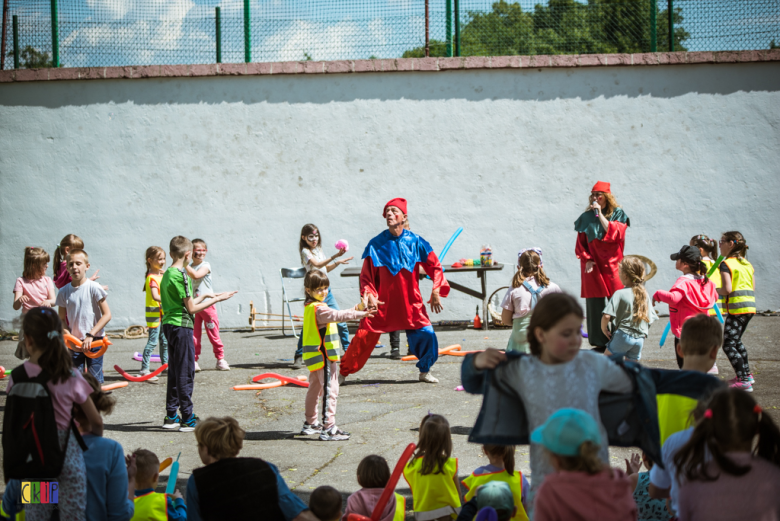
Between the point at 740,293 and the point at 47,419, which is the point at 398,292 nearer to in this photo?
the point at 740,293

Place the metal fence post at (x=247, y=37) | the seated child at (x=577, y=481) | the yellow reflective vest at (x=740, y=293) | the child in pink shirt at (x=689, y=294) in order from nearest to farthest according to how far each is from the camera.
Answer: the seated child at (x=577, y=481) → the child in pink shirt at (x=689, y=294) → the yellow reflective vest at (x=740, y=293) → the metal fence post at (x=247, y=37)

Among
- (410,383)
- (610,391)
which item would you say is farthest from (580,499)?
(410,383)

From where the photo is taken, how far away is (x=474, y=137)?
1209 centimetres

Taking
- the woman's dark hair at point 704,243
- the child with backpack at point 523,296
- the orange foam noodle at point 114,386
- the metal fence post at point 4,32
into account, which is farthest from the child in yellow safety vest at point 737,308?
the metal fence post at point 4,32

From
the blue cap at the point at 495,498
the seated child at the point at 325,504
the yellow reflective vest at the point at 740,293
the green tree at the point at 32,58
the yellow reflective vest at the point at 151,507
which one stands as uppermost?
the green tree at the point at 32,58

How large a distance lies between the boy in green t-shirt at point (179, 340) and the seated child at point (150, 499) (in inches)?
96.0

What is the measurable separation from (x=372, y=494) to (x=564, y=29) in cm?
1123

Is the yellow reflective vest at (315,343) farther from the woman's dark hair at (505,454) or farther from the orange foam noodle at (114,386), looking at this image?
the orange foam noodle at (114,386)

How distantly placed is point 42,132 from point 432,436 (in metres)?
11.2

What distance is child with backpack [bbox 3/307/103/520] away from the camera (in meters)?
2.90

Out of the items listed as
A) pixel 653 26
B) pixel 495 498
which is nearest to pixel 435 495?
pixel 495 498

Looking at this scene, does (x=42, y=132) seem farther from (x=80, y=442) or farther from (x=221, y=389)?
(x=80, y=442)

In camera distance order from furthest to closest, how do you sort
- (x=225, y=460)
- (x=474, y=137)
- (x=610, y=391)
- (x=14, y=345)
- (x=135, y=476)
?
1. (x=474, y=137)
2. (x=14, y=345)
3. (x=135, y=476)
4. (x=225, y=460)
5. (x=610, y=391)

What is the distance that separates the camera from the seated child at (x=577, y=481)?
2229 millimetres
